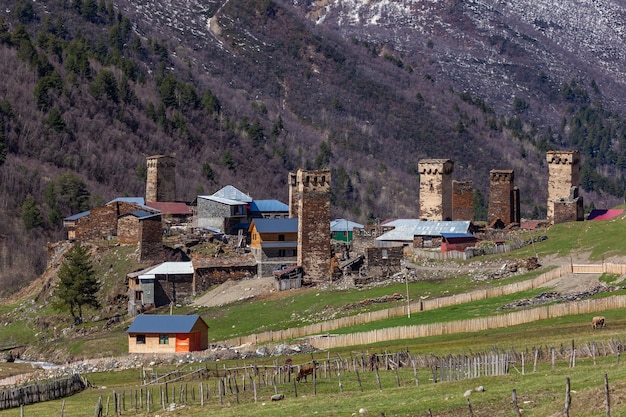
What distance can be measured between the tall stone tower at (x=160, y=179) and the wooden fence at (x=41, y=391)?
6848 centimetres

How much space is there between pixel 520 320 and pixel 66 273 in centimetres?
3892

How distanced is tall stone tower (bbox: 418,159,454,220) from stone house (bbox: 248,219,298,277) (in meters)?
13.9

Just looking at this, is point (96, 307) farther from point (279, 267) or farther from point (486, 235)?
point (486, 235)

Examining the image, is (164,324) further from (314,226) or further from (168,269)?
(168,269)

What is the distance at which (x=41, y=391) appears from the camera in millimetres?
55188

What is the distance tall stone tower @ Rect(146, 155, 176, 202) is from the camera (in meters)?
128

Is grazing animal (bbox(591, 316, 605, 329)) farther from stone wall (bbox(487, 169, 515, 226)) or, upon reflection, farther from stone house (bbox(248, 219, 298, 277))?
stone wall (bbox(487, 169, 515, 226))

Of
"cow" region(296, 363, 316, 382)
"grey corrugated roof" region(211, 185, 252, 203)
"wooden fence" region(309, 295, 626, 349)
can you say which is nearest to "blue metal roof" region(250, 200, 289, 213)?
"grey corrugated roof" region(211, 185, 252, 203)

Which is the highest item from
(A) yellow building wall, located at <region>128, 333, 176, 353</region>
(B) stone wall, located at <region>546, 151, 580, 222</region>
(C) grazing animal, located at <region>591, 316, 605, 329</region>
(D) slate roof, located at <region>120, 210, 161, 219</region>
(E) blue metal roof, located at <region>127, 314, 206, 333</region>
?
(B) stone wall, located at <region>546, 151, 580, 222</region>

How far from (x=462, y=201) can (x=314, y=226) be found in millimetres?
21014

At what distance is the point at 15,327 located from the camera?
94.6 meters

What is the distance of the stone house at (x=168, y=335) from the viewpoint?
72.0 metres

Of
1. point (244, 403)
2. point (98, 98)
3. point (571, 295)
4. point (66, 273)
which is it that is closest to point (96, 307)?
point (66, 273)

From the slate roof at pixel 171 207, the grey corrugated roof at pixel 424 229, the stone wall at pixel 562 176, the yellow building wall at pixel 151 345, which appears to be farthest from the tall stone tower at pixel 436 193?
the yellow building wall at pixel 151 345
